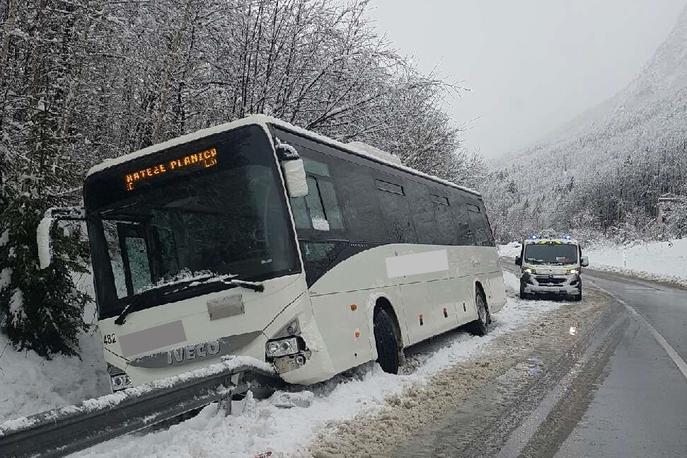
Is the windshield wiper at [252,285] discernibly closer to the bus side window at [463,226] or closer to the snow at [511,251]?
the bus side window at [463,226]

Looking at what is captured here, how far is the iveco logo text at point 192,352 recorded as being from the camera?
5.40m

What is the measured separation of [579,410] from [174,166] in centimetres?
465

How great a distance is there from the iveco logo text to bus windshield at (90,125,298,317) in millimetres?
495

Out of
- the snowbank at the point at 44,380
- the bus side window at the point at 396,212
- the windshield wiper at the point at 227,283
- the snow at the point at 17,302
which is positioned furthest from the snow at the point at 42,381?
the bus side window at the point at 396,212

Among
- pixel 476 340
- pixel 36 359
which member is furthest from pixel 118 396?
pixel 476 340

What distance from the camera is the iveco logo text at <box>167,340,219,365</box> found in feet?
17.7

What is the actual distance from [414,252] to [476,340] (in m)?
2.77

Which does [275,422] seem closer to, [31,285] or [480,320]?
[31,285]

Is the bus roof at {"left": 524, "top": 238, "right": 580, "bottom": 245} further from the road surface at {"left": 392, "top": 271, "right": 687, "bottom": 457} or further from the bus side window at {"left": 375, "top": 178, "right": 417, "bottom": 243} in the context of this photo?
the bus side window at {"left": 375, "top": 178, "right": 417, "bottom": 243}

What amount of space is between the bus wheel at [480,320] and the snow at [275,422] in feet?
13.0

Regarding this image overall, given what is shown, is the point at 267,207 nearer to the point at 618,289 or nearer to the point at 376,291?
the point at 376,291

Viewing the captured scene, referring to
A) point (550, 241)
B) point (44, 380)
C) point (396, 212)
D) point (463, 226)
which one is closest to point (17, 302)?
point (44, 380)

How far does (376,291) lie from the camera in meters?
7.07

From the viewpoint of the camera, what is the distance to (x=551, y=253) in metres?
19.3
